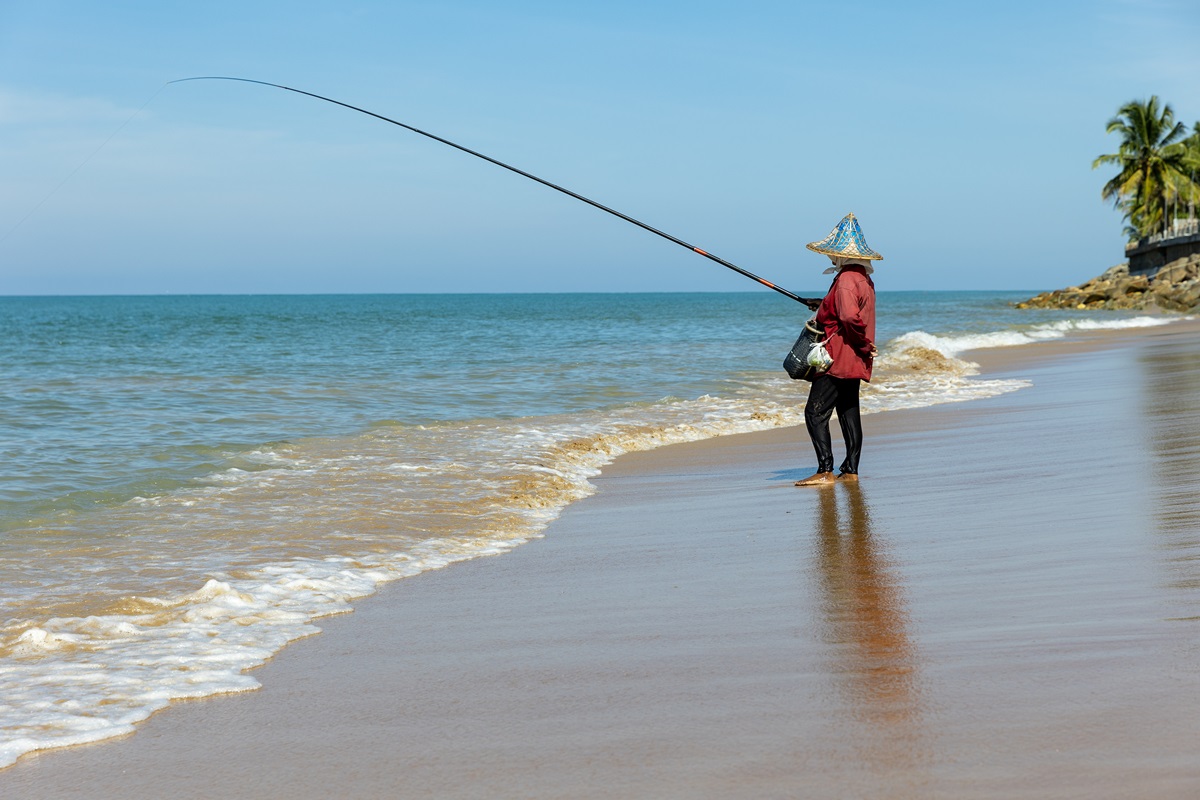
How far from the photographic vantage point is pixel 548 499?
24.0 feet

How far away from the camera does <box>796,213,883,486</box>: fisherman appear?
22.0 ft

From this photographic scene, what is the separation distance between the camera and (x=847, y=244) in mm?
6711

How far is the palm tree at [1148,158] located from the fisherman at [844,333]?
58585 millimetres

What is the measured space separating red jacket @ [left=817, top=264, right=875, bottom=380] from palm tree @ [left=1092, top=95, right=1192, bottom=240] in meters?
58.6

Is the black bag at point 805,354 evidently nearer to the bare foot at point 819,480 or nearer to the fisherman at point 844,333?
the fisherman at point 844,333

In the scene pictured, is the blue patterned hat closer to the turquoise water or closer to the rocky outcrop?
the turquoise water

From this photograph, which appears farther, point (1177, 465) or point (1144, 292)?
point (1144, 292)

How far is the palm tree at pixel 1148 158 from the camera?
5800 cm

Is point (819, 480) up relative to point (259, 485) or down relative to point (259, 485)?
up

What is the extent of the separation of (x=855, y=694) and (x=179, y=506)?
541 centimetres

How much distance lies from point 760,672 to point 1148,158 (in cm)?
6292

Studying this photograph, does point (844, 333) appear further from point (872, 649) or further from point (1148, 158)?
point (1148, 158)

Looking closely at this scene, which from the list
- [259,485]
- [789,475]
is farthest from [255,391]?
[789,475]

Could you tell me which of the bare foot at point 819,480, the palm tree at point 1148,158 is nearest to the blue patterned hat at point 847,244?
the bare foot at point 819,480
